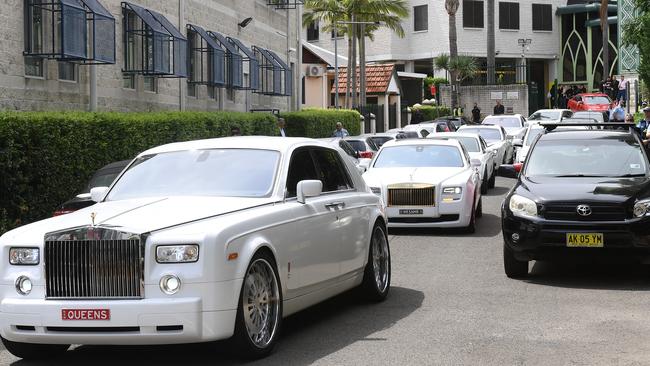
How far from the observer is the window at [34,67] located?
818 inches

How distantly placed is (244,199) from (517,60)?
79.5 m

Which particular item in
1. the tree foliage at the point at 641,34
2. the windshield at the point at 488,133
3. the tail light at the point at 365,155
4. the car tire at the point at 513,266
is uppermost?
the tree foliage at the point at 641,34

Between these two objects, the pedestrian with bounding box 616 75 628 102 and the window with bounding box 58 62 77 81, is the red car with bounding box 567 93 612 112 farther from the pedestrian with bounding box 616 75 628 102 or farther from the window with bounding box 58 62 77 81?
the window with bounding box 58 62 77 81

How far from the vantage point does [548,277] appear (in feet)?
42.3

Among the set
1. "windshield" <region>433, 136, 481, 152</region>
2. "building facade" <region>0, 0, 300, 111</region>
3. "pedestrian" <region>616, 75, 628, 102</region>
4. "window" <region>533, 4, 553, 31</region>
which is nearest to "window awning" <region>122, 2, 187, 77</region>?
"building facade" <region>0, 0, 300, 111</region>

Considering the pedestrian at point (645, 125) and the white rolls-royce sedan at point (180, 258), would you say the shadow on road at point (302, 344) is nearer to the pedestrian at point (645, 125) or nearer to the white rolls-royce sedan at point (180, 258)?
the white rolls-royce sedan at point (180, 258)

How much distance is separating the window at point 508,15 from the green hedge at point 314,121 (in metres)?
39.2

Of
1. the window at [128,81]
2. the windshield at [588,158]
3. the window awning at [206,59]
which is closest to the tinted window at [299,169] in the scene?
the windshield at [588,158]

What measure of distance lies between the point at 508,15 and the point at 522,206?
244 feet

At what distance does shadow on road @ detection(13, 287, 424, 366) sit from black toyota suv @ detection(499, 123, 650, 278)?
75.9 inches

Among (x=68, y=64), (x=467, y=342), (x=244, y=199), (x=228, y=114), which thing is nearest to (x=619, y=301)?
(x=467, y=342)

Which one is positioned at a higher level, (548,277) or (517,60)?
(517,60)

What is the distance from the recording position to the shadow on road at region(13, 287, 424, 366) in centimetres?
831

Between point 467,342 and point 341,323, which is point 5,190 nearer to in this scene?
point 341,323
